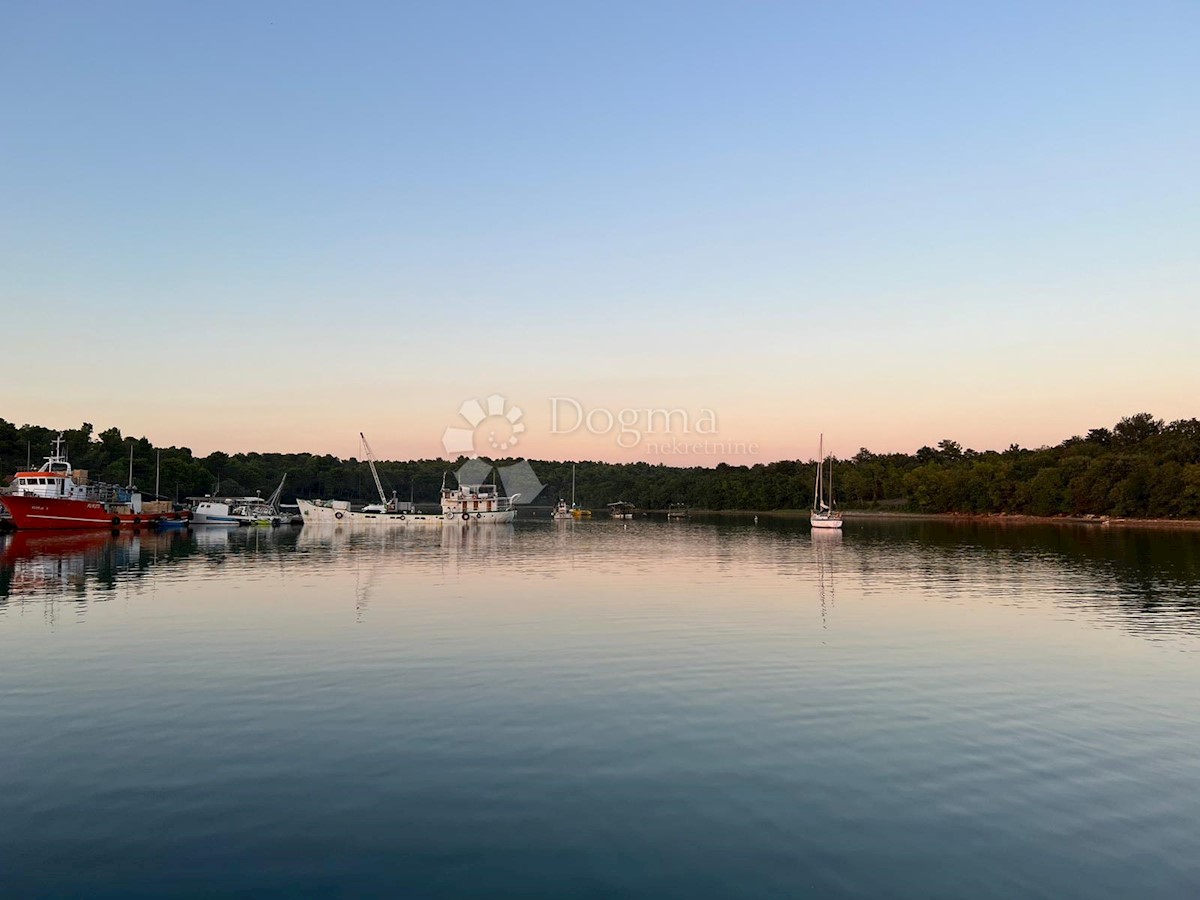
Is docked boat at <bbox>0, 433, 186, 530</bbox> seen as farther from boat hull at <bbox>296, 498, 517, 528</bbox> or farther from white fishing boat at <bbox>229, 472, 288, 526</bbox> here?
boat hull at <bbox>296, 498, 517, 528</bbox>

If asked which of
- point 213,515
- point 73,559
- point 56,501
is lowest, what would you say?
point 73,559

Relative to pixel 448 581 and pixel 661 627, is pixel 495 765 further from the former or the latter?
pixel 448 581

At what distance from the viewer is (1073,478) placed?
188500 mm

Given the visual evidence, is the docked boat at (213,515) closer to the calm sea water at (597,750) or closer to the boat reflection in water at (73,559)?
the boat reflection in water at (73,559)

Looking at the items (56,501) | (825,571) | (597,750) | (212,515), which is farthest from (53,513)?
(597,750)

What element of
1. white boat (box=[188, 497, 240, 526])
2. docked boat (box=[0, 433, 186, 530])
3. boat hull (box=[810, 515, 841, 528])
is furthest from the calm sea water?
white boat (box=[188, 497, 240, 526])

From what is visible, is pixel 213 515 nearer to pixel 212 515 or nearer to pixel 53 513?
pixel 212 515

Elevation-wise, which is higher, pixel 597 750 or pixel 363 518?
pixel 363 518

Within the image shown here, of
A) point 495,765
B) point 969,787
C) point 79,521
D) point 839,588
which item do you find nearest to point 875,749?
point 969,787

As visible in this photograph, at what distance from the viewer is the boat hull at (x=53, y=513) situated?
110m

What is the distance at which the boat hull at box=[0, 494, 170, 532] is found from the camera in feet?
359

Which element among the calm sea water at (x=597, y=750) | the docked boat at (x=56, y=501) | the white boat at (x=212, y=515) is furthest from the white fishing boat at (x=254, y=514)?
the calm sea water at (x=597, y=750)

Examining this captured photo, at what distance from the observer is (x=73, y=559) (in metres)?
70.6

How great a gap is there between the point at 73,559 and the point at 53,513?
168ft
